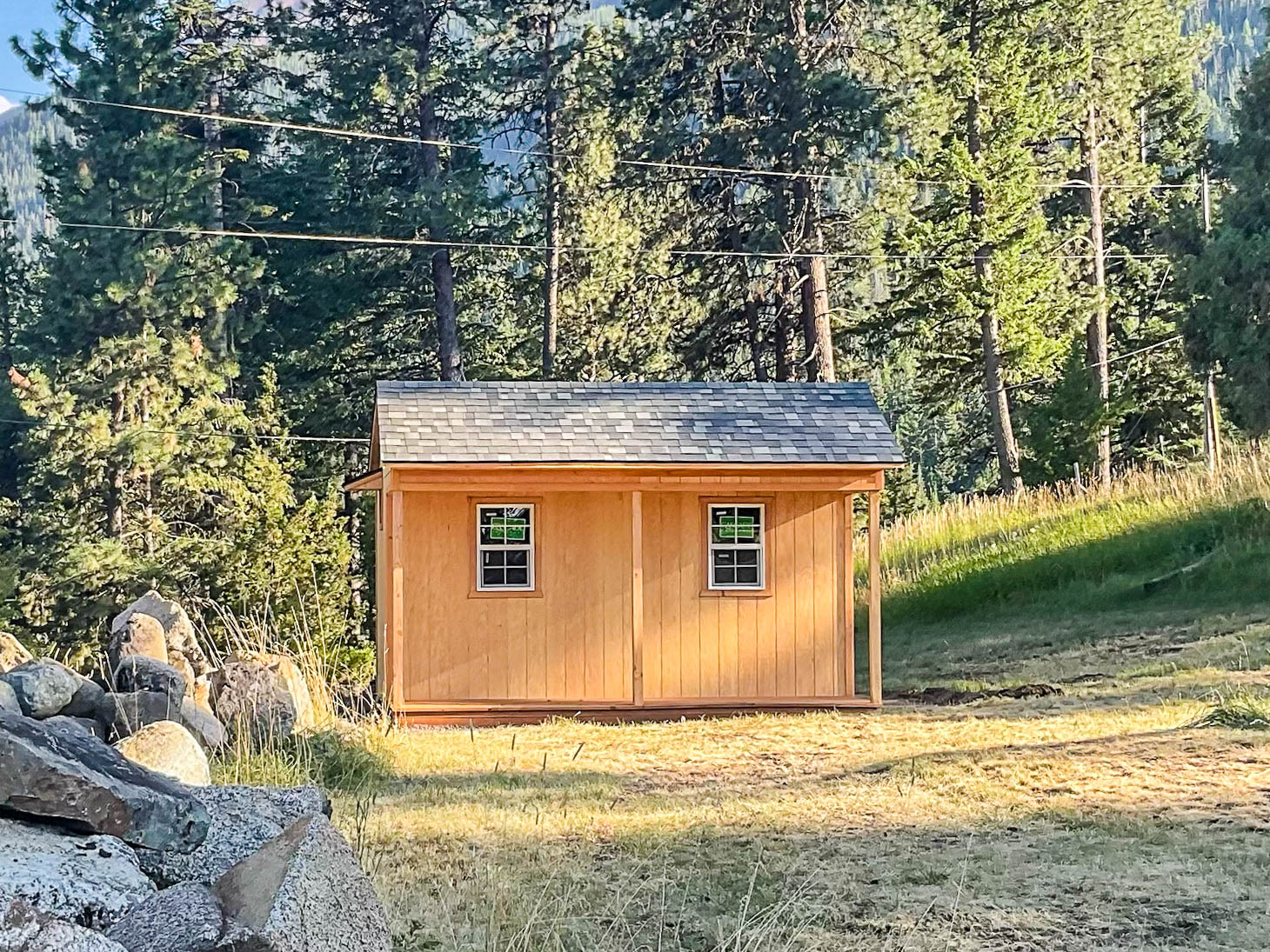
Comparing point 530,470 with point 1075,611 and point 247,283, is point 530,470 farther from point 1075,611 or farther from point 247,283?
point 247,283

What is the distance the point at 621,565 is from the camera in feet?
47.1

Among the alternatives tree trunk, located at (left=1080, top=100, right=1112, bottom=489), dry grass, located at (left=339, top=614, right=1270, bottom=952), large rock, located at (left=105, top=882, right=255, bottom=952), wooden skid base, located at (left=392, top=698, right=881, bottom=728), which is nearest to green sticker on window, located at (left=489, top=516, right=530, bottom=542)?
wooden skid base, located at (left=392, top=698, right=881, bottom=728)

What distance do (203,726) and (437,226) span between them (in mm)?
20344

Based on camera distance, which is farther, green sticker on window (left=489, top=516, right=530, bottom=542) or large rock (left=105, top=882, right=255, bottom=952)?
green sticker on window (left=489, top=516, right=530, bottom=542)

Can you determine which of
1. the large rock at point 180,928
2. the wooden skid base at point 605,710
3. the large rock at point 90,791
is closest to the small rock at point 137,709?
the wooden skid base at point 605,710

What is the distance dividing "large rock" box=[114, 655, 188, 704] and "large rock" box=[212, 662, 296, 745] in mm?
387

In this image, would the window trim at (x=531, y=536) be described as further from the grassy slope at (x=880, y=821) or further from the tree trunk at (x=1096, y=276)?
the tree trunk at (x=1096, y=276)

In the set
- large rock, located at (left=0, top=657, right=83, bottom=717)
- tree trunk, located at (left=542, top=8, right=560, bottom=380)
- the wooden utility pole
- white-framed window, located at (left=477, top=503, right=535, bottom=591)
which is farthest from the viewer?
tree trunk, located at (left=542, top=8, right=560, bottom=380)

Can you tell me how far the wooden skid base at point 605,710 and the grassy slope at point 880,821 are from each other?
1.70 ft

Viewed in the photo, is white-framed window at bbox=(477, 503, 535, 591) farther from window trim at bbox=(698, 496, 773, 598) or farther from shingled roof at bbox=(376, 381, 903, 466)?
window trim at bbox=(698, 496, 773, 598)

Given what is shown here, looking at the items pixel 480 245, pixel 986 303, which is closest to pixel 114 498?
pixel 480 245

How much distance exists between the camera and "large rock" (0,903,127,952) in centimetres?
334

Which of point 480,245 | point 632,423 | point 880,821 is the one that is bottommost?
point 880,821

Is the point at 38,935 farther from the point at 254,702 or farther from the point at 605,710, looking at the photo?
the point at 605,710
